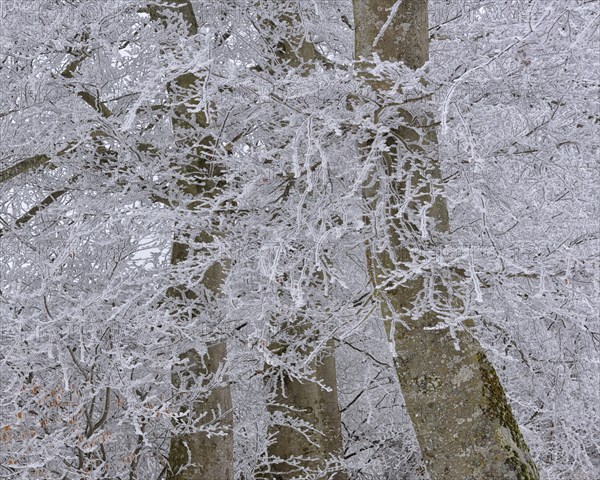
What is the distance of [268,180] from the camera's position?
16.1 feet

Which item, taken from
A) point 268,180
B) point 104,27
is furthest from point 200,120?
point 268,180

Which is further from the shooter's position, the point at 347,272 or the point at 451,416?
the point at 347,272

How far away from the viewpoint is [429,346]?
452cm

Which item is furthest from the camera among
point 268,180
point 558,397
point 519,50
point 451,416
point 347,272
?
point 347,272

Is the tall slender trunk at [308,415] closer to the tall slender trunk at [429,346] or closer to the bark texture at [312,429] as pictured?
the bark texture at [312,429]

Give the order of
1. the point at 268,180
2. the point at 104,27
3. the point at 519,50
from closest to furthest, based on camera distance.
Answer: the point at 519,50
the point at 268,180
the point at 104,27

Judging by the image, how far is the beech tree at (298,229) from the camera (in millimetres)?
4207

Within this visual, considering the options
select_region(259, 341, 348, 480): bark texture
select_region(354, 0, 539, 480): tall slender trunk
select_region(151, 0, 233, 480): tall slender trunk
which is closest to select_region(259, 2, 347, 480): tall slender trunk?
select_region(259, 341, 348, 480): bark texture

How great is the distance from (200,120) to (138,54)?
2.57ft

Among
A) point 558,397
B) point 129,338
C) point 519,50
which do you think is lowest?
point 558,397

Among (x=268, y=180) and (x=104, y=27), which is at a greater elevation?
(x=104, y=27)

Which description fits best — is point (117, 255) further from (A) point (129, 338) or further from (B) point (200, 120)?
(B) point (200, 120)

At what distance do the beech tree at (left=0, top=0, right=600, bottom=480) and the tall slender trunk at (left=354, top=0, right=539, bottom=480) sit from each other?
16 mm

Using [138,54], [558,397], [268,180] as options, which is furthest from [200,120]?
[558,397]
